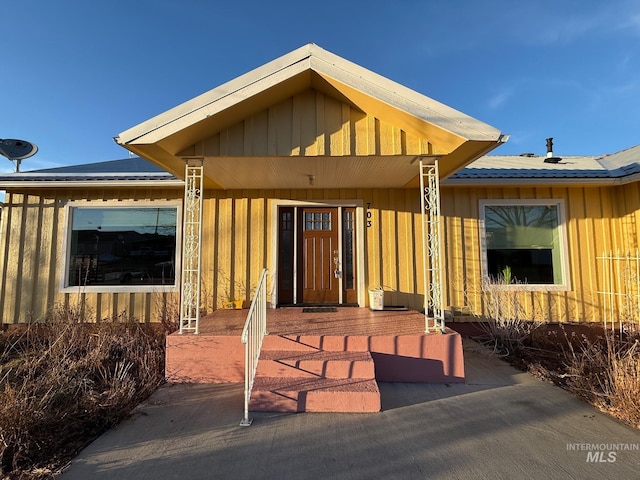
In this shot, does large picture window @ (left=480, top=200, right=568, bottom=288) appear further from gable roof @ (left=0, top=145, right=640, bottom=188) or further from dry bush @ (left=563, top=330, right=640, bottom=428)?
dry bush @ (left=563, top=330, right=640, bottom=428)

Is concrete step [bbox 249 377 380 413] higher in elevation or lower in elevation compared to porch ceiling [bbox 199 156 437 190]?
lower

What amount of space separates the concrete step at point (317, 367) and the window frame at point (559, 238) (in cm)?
379

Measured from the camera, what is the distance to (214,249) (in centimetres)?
612

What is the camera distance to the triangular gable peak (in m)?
3.79

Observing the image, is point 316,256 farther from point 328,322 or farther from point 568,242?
point 568,242

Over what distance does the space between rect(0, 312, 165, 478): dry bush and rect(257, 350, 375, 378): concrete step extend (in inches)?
55.6

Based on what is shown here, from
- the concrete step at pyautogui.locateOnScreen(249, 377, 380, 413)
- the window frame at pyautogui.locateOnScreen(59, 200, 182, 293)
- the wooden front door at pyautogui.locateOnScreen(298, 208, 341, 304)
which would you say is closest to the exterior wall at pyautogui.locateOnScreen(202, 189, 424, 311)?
the wooden front door at pyautogui.locateOnScreen(298, 208, 341, 304)

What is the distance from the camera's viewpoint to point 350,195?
245 inches

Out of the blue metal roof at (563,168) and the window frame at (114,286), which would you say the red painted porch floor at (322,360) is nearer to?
the window frame at (114,286)

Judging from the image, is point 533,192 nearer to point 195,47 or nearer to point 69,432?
point 69,432

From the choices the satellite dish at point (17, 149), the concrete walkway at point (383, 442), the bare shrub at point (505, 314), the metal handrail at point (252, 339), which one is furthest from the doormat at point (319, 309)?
the satellite dish at point (17, 149)

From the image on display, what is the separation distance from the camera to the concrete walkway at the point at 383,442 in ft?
7.36

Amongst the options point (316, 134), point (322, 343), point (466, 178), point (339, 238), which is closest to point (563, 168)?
point (466, 178)

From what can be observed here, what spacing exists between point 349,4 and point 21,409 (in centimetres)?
946
